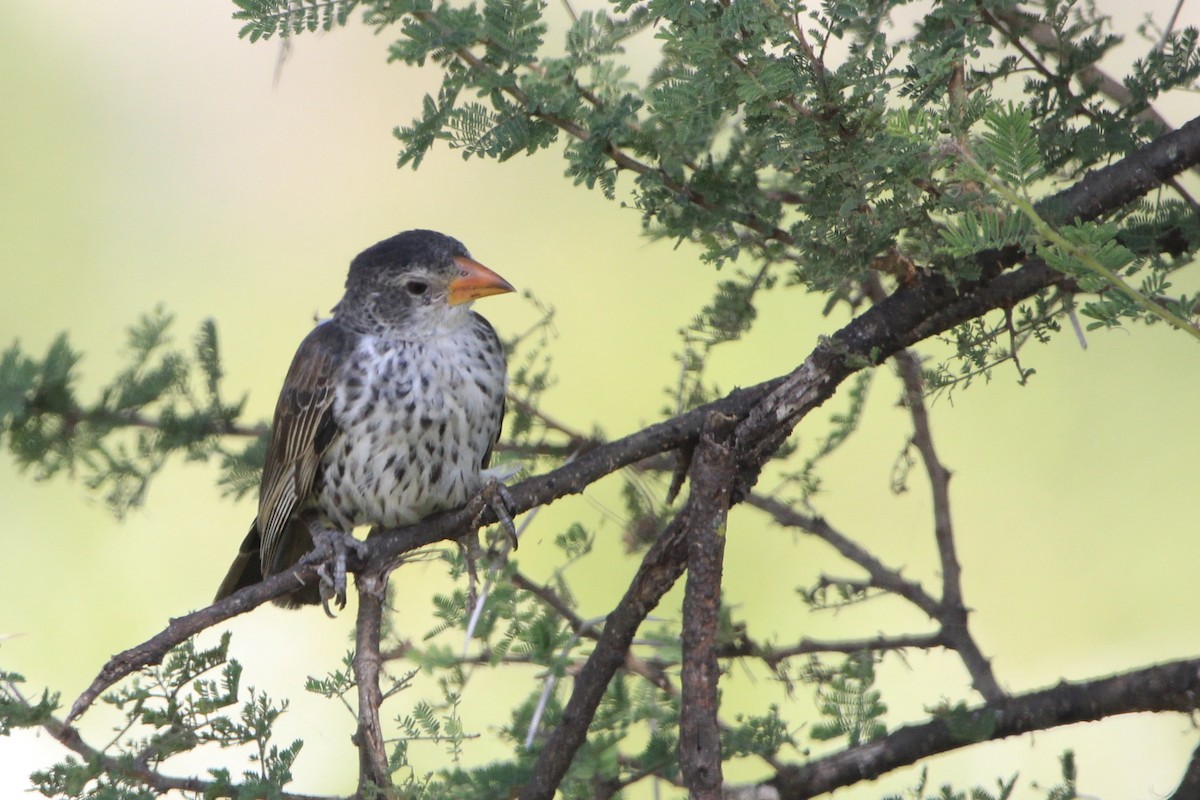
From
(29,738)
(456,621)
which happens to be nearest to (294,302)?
(29,738)

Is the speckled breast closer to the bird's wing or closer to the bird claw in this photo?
the bird's wing

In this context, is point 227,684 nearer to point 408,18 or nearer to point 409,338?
point 408,18

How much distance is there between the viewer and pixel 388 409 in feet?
13.2

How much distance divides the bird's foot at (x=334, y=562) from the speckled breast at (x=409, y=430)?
0.40m

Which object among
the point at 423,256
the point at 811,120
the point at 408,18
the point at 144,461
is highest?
the point at 423,256

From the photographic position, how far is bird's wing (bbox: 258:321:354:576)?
3.98m

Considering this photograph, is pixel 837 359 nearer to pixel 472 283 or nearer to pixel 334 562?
pixel 334 562

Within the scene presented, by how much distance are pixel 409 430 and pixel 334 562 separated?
2.48ft

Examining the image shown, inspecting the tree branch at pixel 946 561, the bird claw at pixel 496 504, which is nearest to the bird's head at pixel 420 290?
the bird claw at pixel 496 504

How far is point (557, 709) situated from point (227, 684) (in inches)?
32.8

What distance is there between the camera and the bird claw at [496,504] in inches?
117

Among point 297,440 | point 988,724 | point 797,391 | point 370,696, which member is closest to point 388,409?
point 297,440

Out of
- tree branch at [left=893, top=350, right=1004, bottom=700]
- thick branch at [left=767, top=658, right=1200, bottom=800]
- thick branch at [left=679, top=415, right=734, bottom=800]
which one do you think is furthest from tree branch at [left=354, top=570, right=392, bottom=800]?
tree branch at [left=893, top=350, right=1004, bottom=700]

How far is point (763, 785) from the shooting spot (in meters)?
2.97
